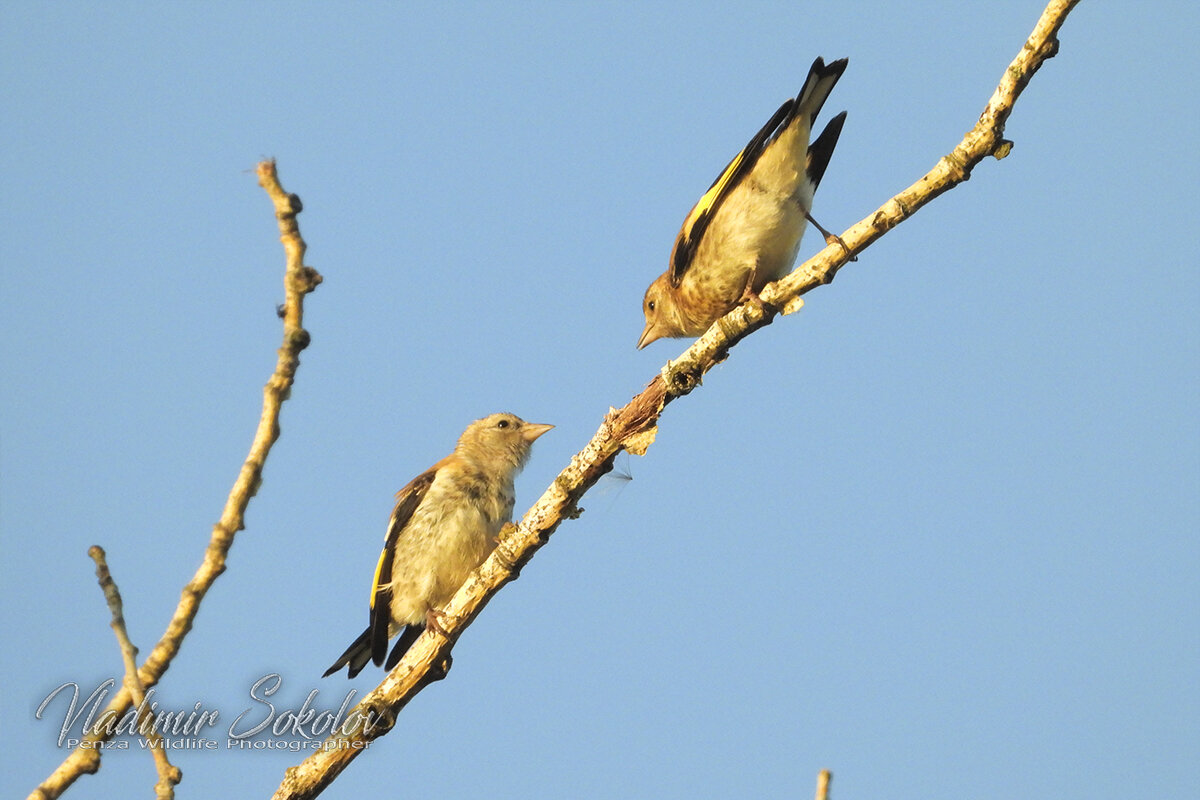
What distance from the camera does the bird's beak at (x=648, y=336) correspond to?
8.79 m

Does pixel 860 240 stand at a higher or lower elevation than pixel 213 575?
higher

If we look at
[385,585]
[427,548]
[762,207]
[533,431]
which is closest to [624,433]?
[427,548]

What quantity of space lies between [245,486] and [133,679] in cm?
62

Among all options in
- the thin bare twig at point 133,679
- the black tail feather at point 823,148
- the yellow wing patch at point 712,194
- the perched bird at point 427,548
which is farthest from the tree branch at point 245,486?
the black tail feather at point 823,148

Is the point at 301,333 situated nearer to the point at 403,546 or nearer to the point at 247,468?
the point at 247,468

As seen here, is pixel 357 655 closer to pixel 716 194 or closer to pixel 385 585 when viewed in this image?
pixel 385 585

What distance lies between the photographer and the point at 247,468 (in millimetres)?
3076

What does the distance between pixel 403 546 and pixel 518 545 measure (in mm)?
2313

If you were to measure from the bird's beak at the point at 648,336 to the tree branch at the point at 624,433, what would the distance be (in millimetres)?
3016

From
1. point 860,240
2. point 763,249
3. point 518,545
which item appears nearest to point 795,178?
point 763,249

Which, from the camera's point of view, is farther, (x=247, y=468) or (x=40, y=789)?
(x=40, y=789)

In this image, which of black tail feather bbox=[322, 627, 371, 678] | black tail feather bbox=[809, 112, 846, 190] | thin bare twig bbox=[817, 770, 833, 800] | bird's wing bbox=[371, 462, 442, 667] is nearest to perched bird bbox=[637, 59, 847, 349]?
black tail feather bbox=[809, 112, 846, 190]

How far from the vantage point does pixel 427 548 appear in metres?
7.40

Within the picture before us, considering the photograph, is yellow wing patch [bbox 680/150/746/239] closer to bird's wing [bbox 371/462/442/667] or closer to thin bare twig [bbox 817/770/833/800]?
bird's wing [bbox 371/462/442/667]
